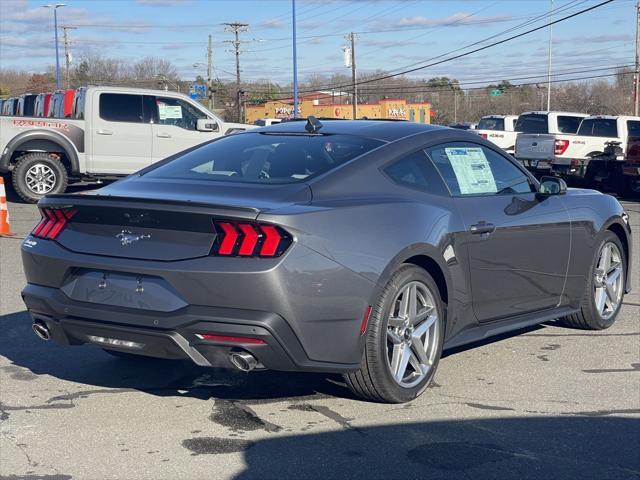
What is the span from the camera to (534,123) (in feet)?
81.8

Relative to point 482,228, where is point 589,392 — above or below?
below

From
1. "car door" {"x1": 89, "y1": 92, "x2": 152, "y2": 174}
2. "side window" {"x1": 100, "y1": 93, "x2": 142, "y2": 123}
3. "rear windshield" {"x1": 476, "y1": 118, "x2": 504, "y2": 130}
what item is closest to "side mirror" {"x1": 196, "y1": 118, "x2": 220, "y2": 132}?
"car door" {"x1": 89, "y1": 92, "x2": 152, "y2": 174}

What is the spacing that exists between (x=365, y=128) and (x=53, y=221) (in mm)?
1993

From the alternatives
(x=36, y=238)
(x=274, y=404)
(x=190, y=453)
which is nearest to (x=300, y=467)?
(x=190, y=453)

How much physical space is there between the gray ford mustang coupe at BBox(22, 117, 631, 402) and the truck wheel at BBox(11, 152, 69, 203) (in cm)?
1059

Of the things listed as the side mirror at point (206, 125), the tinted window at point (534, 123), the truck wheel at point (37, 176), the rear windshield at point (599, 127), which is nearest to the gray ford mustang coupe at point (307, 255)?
the side mirror at point (206, 125)

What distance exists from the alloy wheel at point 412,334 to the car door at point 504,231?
0.47m

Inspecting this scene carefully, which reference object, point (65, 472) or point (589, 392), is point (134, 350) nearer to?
point (65, 472)

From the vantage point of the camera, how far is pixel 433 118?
90.9 m

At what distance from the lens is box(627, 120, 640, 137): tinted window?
2322cm

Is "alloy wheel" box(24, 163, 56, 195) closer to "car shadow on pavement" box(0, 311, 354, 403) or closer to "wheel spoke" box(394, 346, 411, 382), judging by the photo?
"car shadow on pavement" box(0, 311, 354, 403)

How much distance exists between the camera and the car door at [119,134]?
16.3 meters

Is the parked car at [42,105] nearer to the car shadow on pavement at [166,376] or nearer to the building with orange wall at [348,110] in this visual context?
the car shadow on pavement at [166,376]

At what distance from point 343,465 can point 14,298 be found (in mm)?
4802
